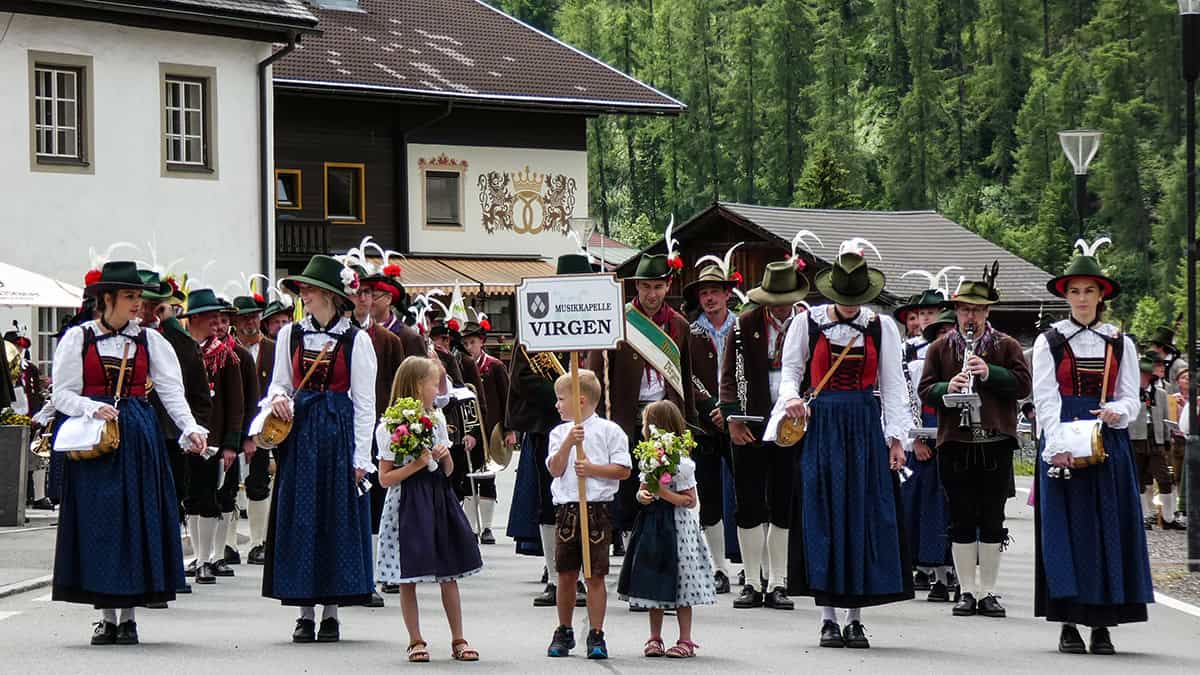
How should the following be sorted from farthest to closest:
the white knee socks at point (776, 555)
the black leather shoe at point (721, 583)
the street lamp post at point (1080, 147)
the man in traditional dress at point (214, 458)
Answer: the street lamp post at point (1080, 147) → the man in traditional dress at point (214, 458) → the black leather shoe at point (721, 583) → the white knee socks at point (776, 555)

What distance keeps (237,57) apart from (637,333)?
878 inches

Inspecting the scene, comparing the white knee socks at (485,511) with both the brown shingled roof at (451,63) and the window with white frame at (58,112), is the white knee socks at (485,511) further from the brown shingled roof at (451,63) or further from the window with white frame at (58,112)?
the brown shingled roof at (451,63)

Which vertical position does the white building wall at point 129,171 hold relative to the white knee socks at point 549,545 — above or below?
above

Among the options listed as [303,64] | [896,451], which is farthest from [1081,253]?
[303,64]

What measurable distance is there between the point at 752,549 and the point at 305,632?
344 cm

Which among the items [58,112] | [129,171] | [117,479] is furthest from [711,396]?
[129,171]

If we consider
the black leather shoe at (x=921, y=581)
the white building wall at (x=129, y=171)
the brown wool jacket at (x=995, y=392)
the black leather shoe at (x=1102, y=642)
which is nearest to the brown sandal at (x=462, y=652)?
the black leather shoe at (x=1102, y=642)

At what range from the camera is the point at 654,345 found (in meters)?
13.6

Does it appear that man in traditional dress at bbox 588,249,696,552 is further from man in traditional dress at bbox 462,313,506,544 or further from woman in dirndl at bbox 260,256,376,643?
man in traditional dress at bbox 462,313,506,544

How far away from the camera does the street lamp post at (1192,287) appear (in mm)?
16297

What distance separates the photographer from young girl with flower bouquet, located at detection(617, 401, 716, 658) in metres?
10.8

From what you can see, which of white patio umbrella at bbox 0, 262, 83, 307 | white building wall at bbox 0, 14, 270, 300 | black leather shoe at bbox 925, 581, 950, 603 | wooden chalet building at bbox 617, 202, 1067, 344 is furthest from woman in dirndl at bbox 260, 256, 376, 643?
wooden chalet building at bbox 617, 202, 1067, 344

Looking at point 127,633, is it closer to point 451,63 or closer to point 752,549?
point 752,549

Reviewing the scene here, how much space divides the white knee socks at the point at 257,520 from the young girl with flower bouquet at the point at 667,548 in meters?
5.79
